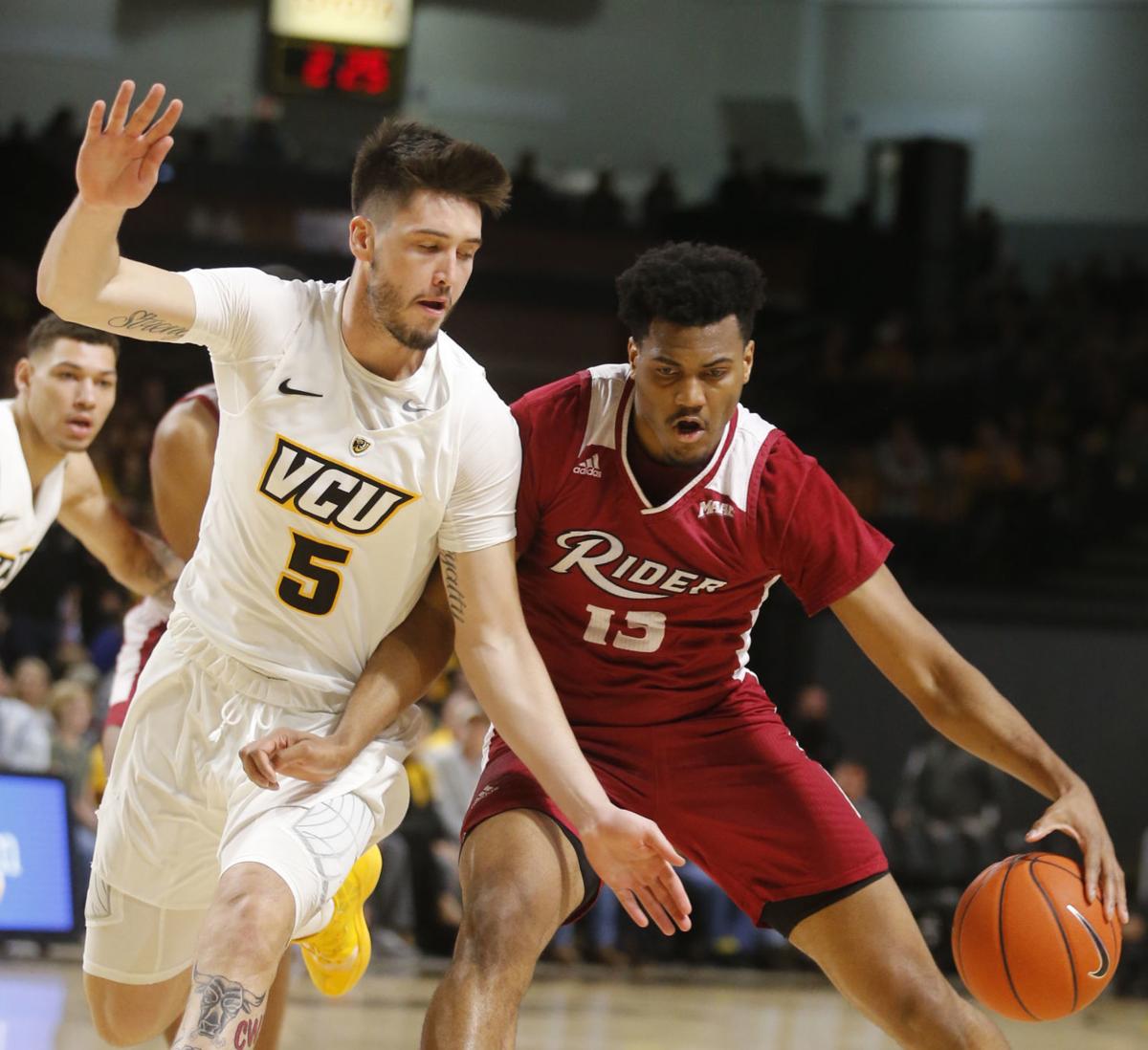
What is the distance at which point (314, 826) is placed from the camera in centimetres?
342

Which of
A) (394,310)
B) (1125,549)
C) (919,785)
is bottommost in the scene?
(919,785)

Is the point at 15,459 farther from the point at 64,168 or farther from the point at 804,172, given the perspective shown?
the point at 804,172

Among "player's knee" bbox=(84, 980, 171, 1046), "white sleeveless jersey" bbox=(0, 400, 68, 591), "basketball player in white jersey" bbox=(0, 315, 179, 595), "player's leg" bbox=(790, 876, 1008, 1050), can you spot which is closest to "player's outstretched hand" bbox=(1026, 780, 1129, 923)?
"player's leg" bbox=(790, 876, 1008, 1050)

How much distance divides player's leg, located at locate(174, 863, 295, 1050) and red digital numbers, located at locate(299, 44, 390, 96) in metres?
11.8

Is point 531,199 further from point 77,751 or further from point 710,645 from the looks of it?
point 710,645

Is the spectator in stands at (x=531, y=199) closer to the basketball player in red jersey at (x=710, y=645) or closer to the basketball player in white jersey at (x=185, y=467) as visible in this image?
the basketball player in white jersey at (x=185, y=467)

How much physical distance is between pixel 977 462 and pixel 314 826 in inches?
482

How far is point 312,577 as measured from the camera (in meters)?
3.58

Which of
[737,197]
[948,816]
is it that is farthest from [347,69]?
[948,816]

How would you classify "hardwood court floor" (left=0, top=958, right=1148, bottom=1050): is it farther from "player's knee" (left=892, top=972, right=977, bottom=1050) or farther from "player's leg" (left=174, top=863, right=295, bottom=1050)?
"player's knee" (left=892, top=972, right=977, bottom=1050)

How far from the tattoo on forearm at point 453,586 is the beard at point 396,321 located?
0.49 metres

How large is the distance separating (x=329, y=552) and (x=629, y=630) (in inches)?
33.2

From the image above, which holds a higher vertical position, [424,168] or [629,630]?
[424,168]

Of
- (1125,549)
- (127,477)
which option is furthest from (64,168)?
(1125,549)
